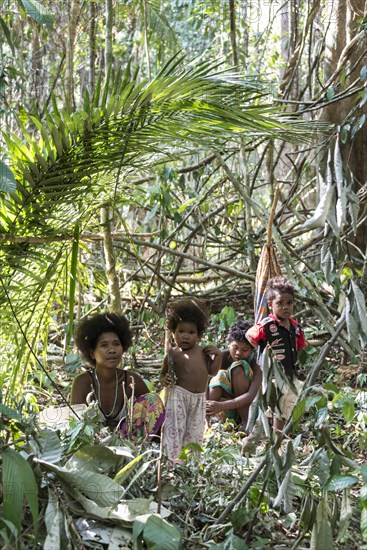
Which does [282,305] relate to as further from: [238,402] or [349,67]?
[349,67]

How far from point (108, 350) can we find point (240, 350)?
44.8 inches

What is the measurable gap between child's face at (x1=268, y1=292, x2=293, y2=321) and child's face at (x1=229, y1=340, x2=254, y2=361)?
377 millimetres

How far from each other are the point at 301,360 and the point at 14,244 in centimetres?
277

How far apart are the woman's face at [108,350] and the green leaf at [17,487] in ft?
6.30

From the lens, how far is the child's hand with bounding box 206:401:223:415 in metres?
5.02

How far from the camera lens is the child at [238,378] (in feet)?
17.1

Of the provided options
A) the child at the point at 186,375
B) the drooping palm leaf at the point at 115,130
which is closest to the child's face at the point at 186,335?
the child at the point at 186,375

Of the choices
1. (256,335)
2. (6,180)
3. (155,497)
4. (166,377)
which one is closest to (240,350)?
(256,335)

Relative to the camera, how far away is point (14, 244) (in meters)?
3.88

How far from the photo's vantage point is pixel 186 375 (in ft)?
15.4

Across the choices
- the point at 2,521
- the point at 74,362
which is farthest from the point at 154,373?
the point at 2,521

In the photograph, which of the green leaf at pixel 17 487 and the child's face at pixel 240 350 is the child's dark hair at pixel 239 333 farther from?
the green leaf at pixel 17 487

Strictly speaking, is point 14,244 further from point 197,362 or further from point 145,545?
point 145,545

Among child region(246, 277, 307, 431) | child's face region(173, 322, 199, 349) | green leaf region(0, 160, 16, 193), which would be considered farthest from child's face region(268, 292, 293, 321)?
green leaf region(0, 160, 16, 193)
